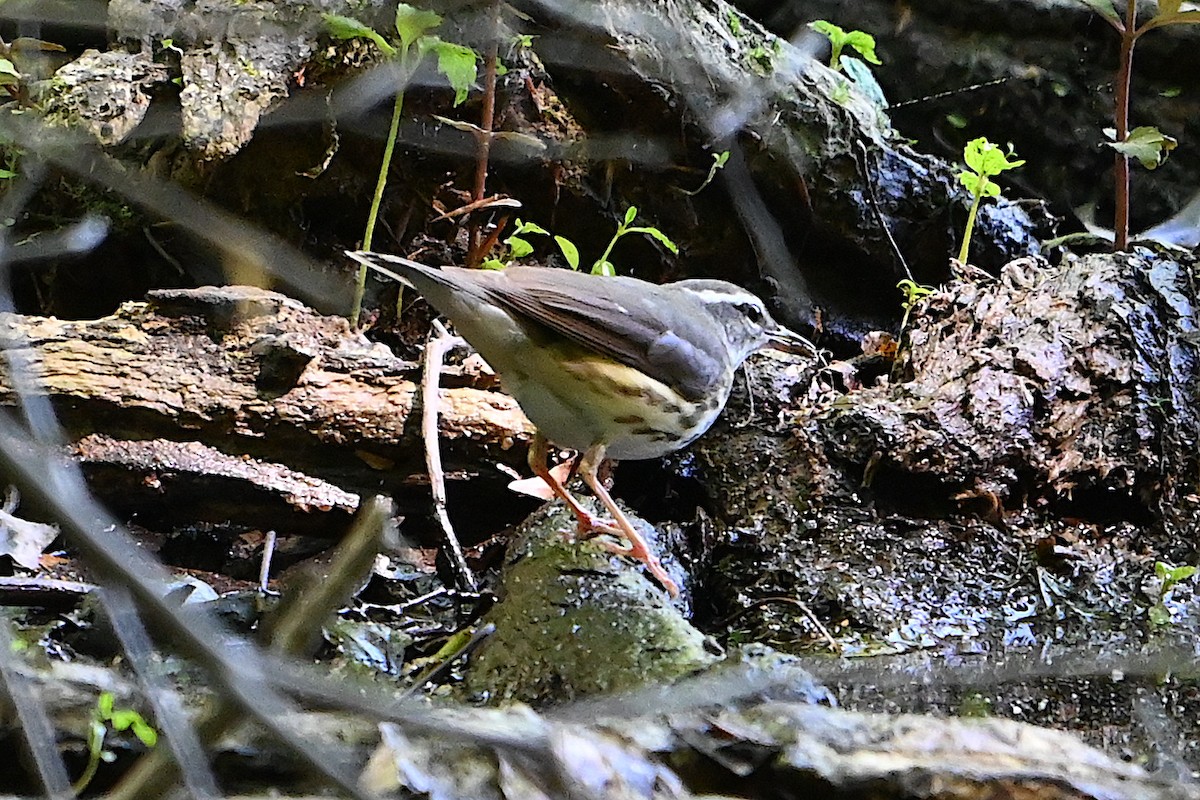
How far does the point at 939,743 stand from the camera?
1242 mm

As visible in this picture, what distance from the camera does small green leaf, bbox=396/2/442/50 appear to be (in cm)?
319

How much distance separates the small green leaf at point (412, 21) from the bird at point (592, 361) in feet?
3.18

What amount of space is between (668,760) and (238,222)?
9.65 ft

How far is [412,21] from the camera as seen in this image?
10.5 feet

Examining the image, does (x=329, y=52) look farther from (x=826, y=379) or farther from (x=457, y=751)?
(x=457, y=751)

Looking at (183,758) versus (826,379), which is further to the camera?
(826,379)

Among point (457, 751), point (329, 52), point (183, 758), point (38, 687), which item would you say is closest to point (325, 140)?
point (329, 52)

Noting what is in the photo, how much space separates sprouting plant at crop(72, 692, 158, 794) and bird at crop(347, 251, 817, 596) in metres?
1.38

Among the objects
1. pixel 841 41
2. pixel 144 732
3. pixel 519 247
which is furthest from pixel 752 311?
pixel 144 732

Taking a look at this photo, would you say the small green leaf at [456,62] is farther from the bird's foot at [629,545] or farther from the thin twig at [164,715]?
the thin twig at [164,715]

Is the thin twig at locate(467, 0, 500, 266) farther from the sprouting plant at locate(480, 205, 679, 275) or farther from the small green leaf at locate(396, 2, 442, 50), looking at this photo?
the small green leaf at locate(396, 2, 442, 50)

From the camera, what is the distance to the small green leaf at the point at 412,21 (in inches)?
125

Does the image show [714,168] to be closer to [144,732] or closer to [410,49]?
[410,49]

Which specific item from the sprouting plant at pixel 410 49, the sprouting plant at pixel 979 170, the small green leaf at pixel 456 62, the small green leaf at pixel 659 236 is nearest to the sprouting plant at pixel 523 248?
the small green leaf at pixel 659 236
